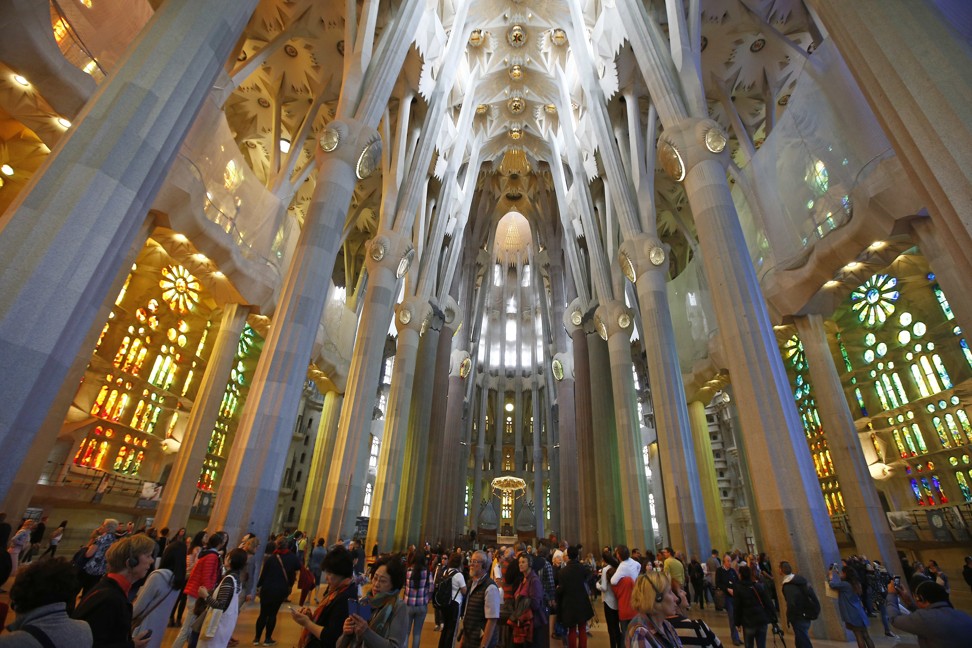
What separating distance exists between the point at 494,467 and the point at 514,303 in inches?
544

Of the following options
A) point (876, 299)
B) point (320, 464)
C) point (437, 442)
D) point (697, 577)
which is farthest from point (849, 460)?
point (320, 464)

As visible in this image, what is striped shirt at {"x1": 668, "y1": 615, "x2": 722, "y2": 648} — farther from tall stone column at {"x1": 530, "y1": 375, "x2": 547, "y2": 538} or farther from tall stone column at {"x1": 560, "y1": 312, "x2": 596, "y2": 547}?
tall stone column at {"x1": 530, "y1": 375, "x2": 547, "y2": 538}

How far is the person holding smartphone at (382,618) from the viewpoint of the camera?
6.61 feet

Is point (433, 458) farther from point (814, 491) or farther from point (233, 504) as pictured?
point (814, 491)

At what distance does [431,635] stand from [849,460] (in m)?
10.6

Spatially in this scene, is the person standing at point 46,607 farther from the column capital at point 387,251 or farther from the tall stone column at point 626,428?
the tall stone column at point 626,428

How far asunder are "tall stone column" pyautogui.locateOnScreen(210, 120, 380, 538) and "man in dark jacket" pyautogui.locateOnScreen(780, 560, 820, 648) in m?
6.98

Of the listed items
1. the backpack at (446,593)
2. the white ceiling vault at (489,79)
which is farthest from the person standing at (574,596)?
the white ceiling vault at (489,79)

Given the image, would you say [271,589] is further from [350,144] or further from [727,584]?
[350,144]

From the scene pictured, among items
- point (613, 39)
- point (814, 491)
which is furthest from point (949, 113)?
point (613, 39)

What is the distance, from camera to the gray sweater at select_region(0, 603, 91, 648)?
4.93 ft

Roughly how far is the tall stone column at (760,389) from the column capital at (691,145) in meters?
0.03

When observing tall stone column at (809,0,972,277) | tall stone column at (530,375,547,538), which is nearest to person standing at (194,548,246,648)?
tall stone column at (809,0,972,277)

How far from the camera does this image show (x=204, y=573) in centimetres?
402
